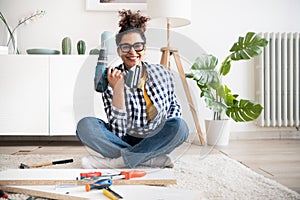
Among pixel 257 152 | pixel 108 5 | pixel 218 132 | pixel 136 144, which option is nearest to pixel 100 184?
pixel 136 144

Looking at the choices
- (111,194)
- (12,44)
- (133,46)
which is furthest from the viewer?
(12,44)

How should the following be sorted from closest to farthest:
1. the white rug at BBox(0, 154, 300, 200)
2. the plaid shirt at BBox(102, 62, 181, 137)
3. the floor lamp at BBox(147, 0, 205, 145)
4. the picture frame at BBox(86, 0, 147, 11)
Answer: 1. the white rug at BBox(0, 154, 300, 200)
2. the plaid shirt at BBox(102, 62, 181, 137)
3. the floor lamp at BBox(147, 0, 205, 145)
4. the picture frame at BBox(86, 0, 147, 11)

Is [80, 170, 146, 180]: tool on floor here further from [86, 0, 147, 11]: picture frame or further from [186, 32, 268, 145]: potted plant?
[86, 0, 147, 11]: picture frame

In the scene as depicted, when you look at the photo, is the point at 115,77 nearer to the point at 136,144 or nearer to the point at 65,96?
the point at 136,144

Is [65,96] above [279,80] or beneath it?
beneath

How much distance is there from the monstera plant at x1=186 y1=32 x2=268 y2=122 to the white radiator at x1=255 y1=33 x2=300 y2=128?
0.33m

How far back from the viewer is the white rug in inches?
41.7

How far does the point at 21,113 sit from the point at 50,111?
0.19m

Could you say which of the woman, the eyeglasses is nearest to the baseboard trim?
the woman

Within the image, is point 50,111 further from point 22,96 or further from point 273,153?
point 273,153

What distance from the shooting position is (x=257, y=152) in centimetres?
202

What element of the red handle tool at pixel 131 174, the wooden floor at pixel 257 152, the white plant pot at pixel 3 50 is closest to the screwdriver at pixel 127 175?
the red handle tool at pixel 131 174

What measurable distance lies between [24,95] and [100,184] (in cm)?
149

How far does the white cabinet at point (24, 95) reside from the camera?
2.30 meters
